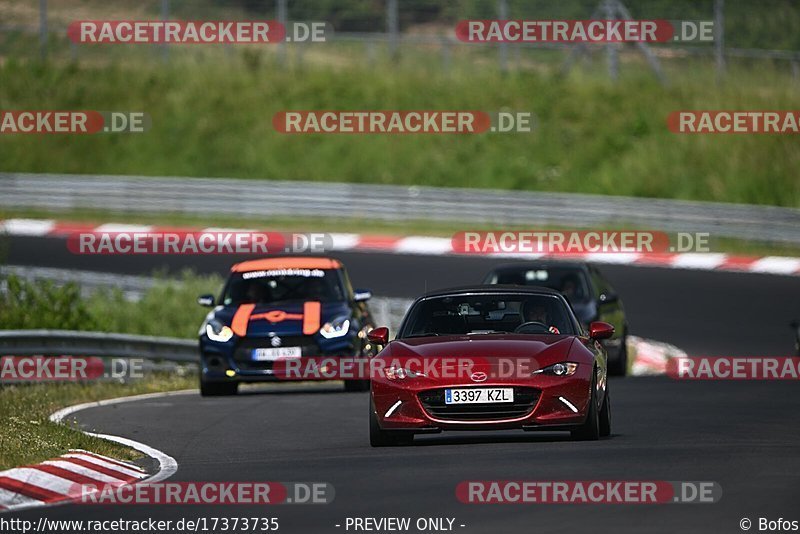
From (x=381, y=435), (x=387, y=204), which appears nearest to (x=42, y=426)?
(x=381, y=435)

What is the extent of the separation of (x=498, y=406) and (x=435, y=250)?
22929 mm

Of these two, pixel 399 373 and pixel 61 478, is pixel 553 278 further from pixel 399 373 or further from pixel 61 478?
pixel 61 478

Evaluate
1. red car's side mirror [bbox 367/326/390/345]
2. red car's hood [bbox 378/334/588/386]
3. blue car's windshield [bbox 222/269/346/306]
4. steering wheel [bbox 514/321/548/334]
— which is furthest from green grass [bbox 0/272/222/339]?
red car's hood [bbox 378/334/588/386]

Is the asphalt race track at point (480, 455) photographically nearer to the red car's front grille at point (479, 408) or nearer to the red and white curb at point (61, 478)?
the red car's front grille at point (479, 408)

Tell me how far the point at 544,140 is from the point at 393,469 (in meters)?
33.9

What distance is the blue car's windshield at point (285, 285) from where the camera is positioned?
20781mm

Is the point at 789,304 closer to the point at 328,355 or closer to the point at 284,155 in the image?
the point at 328,355

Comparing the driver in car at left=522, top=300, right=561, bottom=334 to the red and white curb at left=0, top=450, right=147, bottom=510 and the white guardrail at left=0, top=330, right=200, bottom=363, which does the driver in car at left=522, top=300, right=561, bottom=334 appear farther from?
the white guardrail at left=0, top=330, right=200, bottom=363

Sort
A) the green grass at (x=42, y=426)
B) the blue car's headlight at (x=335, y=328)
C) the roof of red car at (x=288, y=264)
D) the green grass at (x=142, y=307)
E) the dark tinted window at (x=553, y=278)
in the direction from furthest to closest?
the green grass at (x=142, y=307) < the dark tinted window at (x=553, y=278) < the roof of red car at (x=288, y=264) < the blue car's headlight at (x=335, y=328) < the green grass at (x=42, y=426)

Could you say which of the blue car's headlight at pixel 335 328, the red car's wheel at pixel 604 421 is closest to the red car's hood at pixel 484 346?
the red car's wheel at pixel 604 421

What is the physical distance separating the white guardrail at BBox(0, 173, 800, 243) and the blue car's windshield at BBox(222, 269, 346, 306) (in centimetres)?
1617

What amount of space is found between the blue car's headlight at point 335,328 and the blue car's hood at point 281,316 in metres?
0.06

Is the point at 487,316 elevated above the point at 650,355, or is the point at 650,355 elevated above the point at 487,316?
the point at 487,316

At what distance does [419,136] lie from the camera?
46.1 metres
